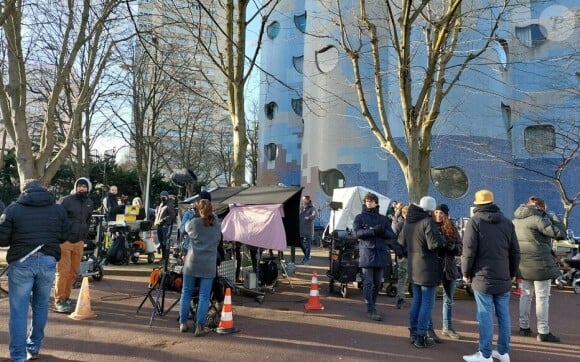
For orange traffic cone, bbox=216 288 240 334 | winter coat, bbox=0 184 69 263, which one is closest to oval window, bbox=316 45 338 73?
orange traffic cone, bbox=216 288 240 334

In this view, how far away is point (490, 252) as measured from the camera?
573 centimetres

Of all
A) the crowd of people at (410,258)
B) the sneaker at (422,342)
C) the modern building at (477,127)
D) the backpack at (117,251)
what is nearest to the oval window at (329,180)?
the modern building at (477,127)

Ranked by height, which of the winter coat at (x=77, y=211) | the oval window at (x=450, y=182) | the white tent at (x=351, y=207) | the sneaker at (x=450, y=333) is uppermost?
the oval window at (x=450, y=182)

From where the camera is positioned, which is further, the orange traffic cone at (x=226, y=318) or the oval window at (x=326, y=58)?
the oval window at (x=326, y=58)

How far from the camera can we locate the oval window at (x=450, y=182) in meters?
22.3

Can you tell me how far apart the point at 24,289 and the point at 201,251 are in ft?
7.07

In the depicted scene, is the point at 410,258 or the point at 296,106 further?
the point at 296,106

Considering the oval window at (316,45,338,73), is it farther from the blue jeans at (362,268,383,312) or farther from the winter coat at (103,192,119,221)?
the blue jeans at (362,268,383,312)

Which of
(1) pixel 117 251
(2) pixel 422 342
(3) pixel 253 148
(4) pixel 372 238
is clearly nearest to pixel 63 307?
(4) pixel 372 238

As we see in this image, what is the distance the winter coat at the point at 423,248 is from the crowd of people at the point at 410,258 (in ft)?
0.04

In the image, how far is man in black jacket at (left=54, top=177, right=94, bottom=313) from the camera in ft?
25.5

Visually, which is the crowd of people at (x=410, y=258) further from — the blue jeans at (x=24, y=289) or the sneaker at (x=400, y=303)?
the sneaker at (x=400, y=303)

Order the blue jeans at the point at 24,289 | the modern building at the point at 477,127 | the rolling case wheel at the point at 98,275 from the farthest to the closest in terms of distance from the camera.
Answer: the modern building at the point at 477,127, the rolling case wheel at the point at 98,275, the blue jeans at the point at 24,289

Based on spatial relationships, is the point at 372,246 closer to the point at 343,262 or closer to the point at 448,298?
the point at 448,298
